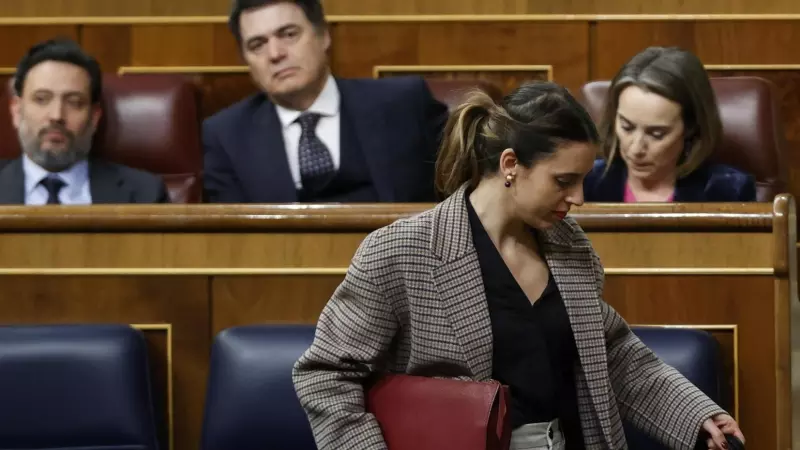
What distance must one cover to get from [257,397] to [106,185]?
519 mm

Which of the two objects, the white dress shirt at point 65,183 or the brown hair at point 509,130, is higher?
the brown hair at point 509,130

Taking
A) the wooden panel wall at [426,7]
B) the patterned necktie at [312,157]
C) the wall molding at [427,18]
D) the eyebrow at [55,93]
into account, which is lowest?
the patterned necktie at [312,157]

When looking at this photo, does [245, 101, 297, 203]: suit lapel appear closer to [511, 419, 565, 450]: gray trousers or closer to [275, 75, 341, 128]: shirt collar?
[275, 75, 341, 128]: shirt collar

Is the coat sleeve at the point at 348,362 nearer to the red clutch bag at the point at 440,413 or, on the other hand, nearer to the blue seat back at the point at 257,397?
the red clutch bag at the point at 440,413

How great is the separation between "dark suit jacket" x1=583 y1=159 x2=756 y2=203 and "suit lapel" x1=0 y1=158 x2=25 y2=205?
24.1 inches

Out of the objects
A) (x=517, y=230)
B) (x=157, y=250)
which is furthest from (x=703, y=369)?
(x=157, y=250)

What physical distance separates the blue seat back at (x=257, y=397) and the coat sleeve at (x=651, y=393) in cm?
23

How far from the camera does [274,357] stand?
0.85 metres

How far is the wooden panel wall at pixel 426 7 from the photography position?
150 centimetres

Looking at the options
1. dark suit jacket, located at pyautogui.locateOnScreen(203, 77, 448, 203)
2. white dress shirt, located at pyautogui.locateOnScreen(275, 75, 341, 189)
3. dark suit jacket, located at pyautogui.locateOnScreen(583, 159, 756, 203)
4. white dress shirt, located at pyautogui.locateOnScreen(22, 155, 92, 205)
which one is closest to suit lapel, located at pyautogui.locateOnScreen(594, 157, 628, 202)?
dark suit jacket, located at pyautogui.locateOnScreen(583, 159, 756, 203)

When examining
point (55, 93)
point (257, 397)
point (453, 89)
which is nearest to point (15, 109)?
point (55, 93)

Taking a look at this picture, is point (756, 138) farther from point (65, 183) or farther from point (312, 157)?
point (65, 183)

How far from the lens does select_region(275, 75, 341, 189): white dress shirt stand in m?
1.26

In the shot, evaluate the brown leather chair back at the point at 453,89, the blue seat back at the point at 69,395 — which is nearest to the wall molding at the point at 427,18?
the brown leather chair back at the point at 453,89
